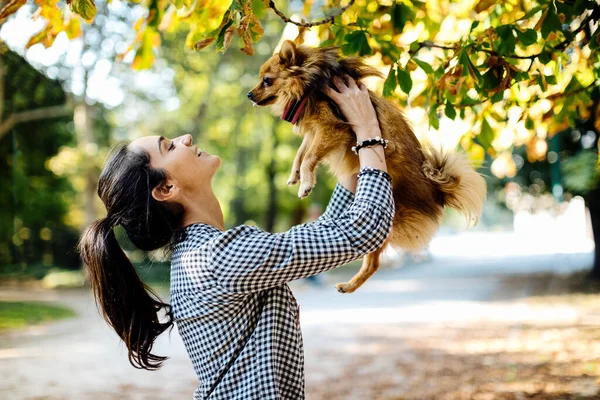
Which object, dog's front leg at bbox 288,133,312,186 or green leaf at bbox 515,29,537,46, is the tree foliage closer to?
dog's front leg at bbox 288,133,312,186

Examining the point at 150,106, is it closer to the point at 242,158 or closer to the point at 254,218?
the point at 242,158

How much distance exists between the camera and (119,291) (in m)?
2.13

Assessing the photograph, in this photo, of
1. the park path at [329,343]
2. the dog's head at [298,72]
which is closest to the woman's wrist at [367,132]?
the dog's head at [298,72]

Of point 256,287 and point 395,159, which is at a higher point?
point 395,159

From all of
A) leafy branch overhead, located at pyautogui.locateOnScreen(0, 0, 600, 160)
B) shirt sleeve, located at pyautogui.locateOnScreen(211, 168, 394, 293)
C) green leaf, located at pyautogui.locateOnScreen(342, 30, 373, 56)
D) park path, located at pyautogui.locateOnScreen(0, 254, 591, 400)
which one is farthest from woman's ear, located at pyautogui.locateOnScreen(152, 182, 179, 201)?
park path, located at pyautogui.locateOnScreen(0, 254, 591, 400)

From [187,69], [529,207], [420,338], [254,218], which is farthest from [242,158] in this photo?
[420,338]

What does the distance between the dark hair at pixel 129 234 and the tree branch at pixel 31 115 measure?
1452 cm

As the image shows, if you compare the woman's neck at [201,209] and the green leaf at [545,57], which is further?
the green leaf at [545,57]

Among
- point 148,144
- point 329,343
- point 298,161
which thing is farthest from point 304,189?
point 329,343

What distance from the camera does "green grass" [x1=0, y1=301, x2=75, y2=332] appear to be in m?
11.2

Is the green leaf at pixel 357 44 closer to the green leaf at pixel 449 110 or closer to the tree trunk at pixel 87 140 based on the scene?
the green leaf at pixel 449 110

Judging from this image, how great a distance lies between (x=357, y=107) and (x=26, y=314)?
1169cm

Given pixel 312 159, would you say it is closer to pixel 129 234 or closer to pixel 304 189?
pixel 304 189

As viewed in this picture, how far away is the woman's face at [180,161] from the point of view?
6.83 feet
